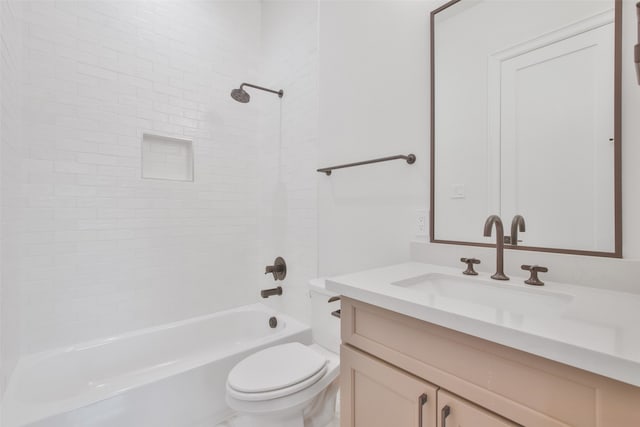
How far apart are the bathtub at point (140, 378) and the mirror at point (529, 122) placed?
1398 mm

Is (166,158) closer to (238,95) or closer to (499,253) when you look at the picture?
(238,95)

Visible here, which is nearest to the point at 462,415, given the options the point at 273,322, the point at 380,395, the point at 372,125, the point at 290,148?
the point at 380,395

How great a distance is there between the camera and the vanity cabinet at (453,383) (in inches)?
19.6

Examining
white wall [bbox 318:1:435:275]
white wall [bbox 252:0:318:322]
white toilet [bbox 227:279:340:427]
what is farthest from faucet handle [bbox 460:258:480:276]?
white wall [bbox 252:0:318:322]

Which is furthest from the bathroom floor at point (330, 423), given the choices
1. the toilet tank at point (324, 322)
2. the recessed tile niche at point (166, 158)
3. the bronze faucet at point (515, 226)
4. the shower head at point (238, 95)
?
the shower head at point (238, 95)

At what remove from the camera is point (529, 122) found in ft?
3.38

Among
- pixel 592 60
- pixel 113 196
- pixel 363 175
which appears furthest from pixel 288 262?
pixel 592 60

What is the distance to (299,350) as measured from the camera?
1449 millimetres

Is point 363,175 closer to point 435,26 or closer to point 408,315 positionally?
point 435,26

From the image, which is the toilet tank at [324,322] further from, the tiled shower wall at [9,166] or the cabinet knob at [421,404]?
the tiled shower wall at [9,166]

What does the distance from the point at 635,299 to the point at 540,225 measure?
319mm

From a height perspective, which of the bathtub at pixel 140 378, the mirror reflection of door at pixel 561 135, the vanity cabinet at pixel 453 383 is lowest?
the bathtub at pixel 140 378

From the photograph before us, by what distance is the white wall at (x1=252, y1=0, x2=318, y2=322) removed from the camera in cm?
196

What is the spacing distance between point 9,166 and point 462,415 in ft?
6.75
